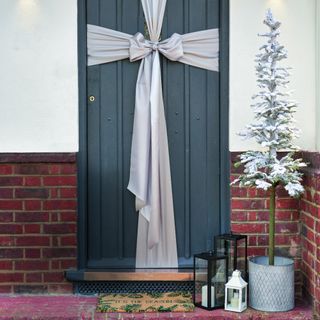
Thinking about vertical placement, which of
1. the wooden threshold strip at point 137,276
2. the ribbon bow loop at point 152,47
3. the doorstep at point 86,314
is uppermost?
the ribbon bow loop at point 152,47

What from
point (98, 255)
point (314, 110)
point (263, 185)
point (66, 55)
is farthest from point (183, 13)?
point (98, 255)

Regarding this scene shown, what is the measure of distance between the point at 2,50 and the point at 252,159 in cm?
201

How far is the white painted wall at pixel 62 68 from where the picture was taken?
4.59 metres

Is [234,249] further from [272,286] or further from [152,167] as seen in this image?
[152,167]

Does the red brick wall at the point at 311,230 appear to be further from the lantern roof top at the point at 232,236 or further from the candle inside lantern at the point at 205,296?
the candle inside lantern at the point at 205,296

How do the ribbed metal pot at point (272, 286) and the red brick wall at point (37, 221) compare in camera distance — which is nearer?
the ribbed metal pot at point (272, 286)

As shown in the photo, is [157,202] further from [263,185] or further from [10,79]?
[10,79]

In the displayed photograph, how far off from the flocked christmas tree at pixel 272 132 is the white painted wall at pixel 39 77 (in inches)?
52.9

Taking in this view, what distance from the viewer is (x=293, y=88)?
4594 mm

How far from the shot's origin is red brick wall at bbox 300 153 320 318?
415cm

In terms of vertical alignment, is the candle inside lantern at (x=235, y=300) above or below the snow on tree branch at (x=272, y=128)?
below

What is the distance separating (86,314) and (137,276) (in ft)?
1.80

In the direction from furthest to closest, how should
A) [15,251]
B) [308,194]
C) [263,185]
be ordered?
[15,251], [308,194], [263,185]

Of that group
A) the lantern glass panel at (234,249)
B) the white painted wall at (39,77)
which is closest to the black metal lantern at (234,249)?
the lantern glass panel at (234,249)
